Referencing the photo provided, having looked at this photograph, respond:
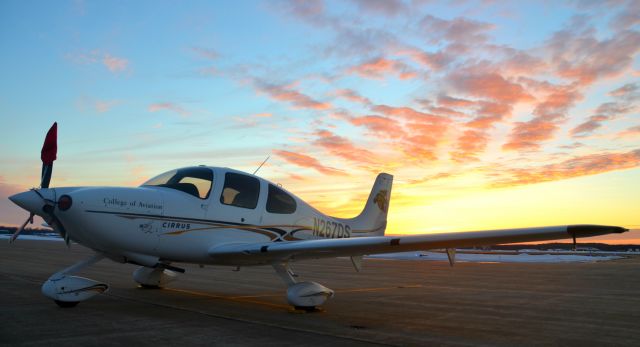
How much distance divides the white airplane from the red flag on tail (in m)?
0.02

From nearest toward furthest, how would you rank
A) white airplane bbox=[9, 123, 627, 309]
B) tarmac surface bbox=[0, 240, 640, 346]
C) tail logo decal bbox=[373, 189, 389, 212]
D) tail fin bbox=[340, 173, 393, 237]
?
tarmac surface bbox=[0, 240, 640, 346], white airplane bbox=[9, 123, 627, 309], tail fin bbox=[340, 173, 393, 237], tail logo decal bbox=[373, 189, 389, 212]

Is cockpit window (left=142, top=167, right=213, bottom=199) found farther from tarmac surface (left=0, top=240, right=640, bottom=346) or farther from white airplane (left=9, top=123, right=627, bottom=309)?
tarmac surface (left=0, top=240, right=640, bottom=346)

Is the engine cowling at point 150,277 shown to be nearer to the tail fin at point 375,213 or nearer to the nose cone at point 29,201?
the nose cone at point 29,201

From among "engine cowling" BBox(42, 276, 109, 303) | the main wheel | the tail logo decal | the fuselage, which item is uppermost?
the tail logo decal

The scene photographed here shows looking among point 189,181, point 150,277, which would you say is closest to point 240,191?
point 189,181

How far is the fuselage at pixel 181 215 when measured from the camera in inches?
296

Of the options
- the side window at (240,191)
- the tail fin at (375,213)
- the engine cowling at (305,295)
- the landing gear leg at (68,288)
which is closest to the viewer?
the landing gear leg at (68,288)

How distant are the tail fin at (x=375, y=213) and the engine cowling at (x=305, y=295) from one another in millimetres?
3935

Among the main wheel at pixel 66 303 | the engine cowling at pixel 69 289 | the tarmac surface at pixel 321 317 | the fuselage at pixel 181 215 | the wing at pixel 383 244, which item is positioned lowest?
→ the tarmac surface at pixel 321 317

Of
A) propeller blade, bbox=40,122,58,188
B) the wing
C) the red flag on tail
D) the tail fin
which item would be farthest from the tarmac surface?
the red flag on tail

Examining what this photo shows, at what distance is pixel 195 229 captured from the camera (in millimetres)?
8359

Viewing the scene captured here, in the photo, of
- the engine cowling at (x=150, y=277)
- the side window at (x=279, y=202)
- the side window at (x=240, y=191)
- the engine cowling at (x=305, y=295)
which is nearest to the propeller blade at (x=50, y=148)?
the side window at (x=240, y=191)

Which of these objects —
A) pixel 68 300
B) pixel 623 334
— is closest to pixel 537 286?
pixel 623 334

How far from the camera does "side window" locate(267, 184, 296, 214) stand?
9.62 meters
